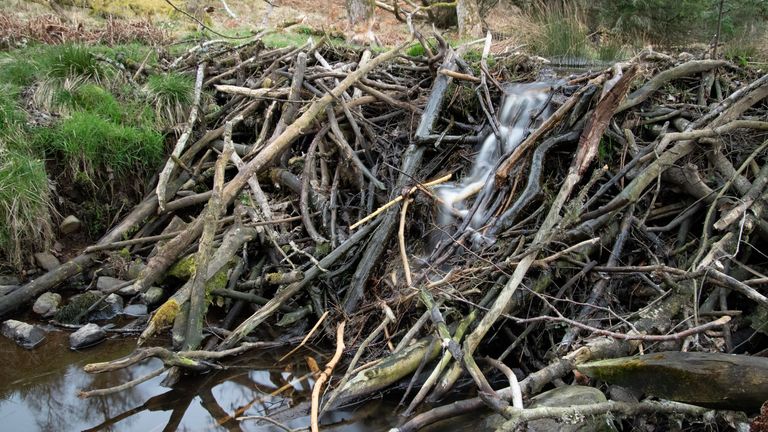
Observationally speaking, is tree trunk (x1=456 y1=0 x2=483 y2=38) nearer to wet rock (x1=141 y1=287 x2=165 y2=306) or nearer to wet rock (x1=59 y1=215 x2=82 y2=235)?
wet rock (x1=59 y1=215 x2=82 y2=235)

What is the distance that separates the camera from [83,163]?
6.21 meters

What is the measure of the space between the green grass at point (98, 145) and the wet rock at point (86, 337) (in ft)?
7.26

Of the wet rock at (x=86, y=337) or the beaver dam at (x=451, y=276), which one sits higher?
the beaver dam at (x=451, y=276)

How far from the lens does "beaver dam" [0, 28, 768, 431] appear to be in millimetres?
3268

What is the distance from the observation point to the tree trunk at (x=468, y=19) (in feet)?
38.1

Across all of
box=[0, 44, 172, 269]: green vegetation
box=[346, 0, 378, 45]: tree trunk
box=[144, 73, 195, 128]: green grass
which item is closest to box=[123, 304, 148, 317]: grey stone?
box=[0, 44, 172, 269]: green vegetation

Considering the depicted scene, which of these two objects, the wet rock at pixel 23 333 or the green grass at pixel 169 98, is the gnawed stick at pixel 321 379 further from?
the green grass at pixel 169 98

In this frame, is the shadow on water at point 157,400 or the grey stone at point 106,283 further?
the grey stone at point 106,283

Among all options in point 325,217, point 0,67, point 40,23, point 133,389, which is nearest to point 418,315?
point 325,217

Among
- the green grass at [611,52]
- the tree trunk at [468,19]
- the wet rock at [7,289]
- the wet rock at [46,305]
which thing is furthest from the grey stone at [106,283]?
the tree trunk at [468,19]

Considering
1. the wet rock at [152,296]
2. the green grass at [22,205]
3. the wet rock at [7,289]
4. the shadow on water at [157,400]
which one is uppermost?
the green grass at [22,205]

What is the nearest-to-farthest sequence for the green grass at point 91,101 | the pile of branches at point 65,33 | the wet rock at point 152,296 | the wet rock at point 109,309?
the wet rock at point 109,309 < the wet rock at point 152,296 < the green grass at point 91,101 < the pile of branches at point 65,33

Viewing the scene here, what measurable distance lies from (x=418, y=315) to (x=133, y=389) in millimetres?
2095

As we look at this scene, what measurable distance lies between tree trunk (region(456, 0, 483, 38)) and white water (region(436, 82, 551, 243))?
5864 millimetres
